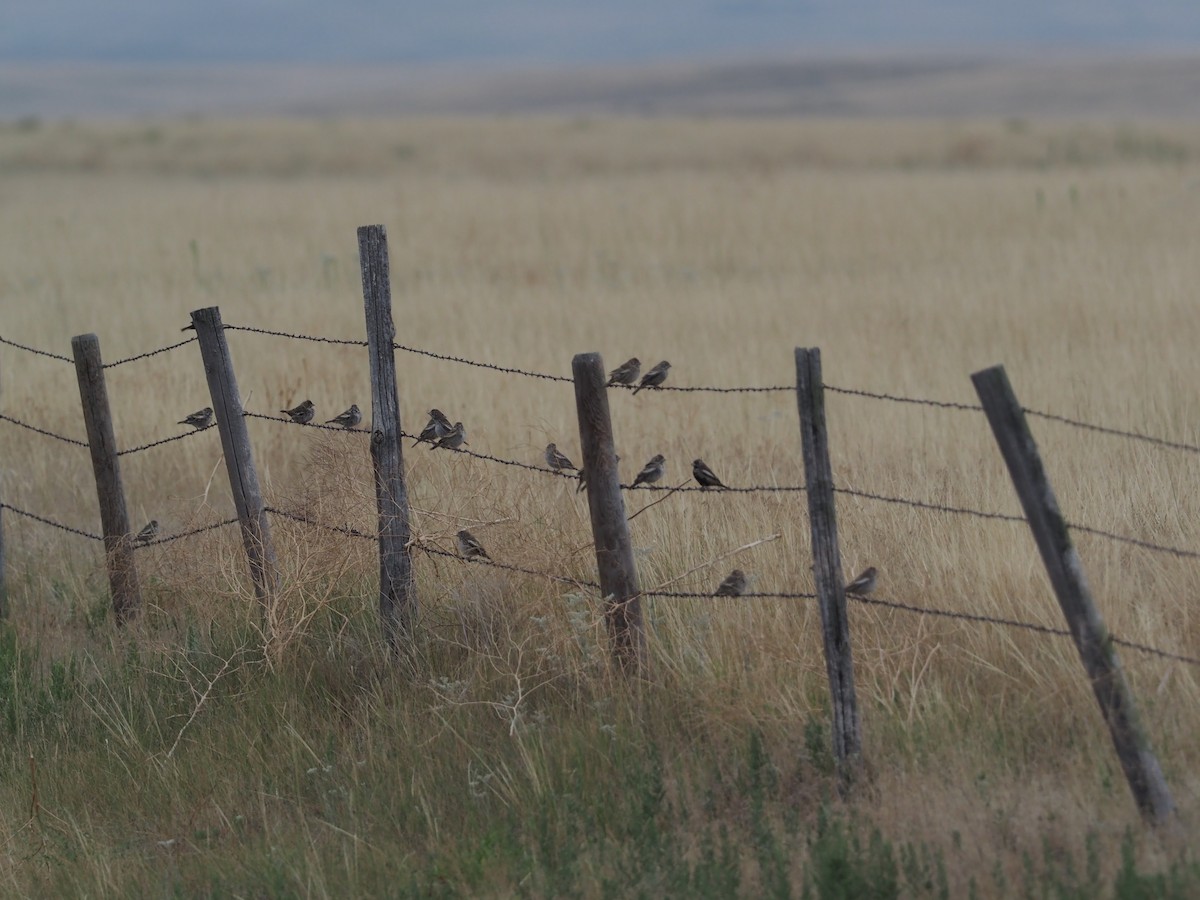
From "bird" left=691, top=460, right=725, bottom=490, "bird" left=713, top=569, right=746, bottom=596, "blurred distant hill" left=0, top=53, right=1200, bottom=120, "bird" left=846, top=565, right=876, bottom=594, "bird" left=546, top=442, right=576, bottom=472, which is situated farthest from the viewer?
"blurred distant hill" left=0, top=53, right=1200, bottom=120

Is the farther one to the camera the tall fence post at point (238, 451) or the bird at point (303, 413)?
the bird at point (303, 413)

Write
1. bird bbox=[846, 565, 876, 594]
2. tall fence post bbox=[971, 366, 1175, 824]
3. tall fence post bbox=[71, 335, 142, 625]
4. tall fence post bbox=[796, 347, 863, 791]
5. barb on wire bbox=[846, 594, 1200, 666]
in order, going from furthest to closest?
tall fence post bbox=[71, 335, 142, 625], bird bbox=[846, 565, 876, 594], tall fence post bbox=[796, 347, 863, 791], barb on wire bbox=[846, 594, 1200, 666], tall fence post bbox=[971, 366, 1175, 824]

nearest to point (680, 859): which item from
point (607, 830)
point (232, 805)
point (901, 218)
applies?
point (607, 830)

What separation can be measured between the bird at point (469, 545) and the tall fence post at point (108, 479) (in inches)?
77.1

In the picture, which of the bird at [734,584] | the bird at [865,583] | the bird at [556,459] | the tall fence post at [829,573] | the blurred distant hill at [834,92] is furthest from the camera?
the blurred distant hill at [834,92]

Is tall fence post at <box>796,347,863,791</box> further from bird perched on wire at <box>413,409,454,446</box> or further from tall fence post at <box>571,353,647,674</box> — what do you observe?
bird perched on wire at <box>413,409,454,446</box>

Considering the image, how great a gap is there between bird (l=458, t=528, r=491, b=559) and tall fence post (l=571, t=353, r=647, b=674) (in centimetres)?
80

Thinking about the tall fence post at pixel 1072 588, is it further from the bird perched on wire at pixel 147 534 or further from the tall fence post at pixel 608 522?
the bird perched on wire at pixel 147 534

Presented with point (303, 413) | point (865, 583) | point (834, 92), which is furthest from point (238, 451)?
point (834, 92)

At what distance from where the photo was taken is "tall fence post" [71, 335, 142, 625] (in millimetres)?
6652

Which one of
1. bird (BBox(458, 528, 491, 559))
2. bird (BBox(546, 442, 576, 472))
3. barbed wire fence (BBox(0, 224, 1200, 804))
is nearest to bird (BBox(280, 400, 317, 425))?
barbed wire fence (BBox(0, 224, 1200, 804))

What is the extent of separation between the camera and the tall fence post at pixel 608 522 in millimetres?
4973

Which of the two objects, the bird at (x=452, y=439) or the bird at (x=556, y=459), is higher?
the bird at (x=452, y=439)

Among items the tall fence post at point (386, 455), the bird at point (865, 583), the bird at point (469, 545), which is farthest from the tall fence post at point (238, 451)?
the bird at point (865, 583)
